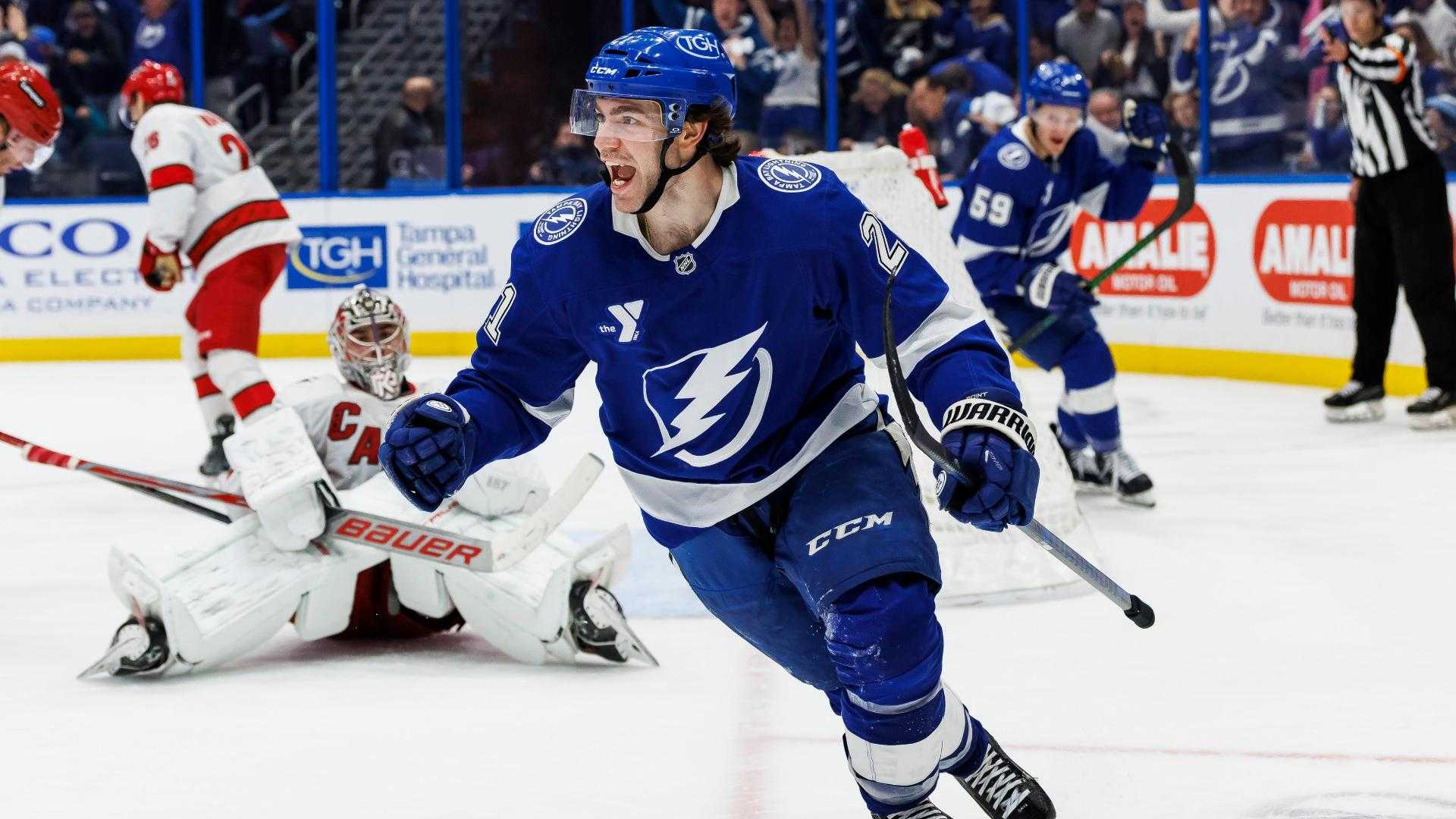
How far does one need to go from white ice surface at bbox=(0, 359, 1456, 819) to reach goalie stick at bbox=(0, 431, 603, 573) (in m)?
0.27

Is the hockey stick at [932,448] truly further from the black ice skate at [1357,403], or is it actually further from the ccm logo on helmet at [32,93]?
the black ice skate at [1357,403]

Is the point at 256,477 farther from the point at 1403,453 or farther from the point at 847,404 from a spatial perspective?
the point at 1403,453

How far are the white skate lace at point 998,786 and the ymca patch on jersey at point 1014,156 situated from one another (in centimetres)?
302

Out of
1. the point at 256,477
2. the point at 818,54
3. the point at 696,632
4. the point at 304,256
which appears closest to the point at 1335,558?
the point at 696,632

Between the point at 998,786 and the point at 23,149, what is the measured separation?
2.83m

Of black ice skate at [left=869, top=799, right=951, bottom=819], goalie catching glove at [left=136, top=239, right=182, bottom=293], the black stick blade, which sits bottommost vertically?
black ice skate at [left=869, top=799, right=951, bottom=819]

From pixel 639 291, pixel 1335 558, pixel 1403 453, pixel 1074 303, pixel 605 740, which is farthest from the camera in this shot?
pixel 1403 453

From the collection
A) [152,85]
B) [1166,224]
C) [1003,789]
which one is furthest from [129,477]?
[1166,224]

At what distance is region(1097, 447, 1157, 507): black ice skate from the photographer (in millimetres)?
5262

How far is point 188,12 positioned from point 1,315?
192cm

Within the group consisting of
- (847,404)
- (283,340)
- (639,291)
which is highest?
(639,291)

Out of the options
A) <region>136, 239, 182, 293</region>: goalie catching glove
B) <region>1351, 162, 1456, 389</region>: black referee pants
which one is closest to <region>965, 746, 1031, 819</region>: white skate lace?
<region>136, 239, 182, 293</region>: goalie catching glove

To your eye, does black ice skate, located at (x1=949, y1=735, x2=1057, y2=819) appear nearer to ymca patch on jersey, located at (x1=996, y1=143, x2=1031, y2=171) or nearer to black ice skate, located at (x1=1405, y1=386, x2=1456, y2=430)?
ymca patch on jersey, located at (x1=996, y1=143, x2=1031, y2=171)

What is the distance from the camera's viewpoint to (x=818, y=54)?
953cm
